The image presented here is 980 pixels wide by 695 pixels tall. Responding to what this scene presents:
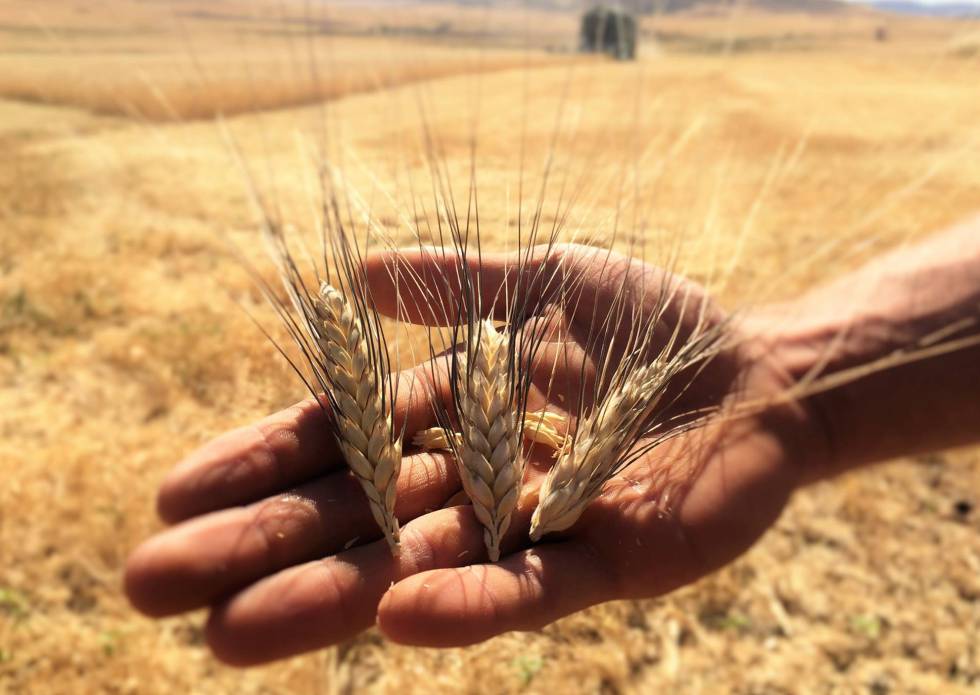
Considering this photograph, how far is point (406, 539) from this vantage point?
103 cm

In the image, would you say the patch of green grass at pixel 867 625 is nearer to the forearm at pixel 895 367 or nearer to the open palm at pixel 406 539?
the forearm at pixel 895 367

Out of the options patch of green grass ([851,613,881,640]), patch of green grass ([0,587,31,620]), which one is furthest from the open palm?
patch of green grass ([0,587,31,620])

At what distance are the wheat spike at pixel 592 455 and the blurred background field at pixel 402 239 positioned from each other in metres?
0.23

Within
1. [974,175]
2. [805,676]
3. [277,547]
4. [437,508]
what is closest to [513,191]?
[437,508]

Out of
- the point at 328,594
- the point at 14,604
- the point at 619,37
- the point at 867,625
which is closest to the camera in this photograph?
the point at 328,594

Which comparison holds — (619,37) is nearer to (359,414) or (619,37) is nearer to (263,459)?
(359,414)

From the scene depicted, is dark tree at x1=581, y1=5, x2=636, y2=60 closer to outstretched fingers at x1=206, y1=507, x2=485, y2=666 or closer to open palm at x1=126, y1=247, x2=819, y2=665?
open palm at x1=126, y1=247, x2=819, y2=665

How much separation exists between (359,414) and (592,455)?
1.21 feet

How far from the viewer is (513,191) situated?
3.43ft

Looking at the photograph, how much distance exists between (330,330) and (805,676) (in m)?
1.74

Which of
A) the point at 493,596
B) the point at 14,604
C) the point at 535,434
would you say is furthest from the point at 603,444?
the point at 14,604

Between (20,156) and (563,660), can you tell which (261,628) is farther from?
(20,156)

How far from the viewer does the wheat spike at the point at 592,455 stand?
39.6 inches

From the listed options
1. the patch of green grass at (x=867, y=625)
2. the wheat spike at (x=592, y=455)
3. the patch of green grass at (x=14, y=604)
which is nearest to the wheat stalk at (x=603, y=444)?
the wheat spike at (x=592, y=455)
